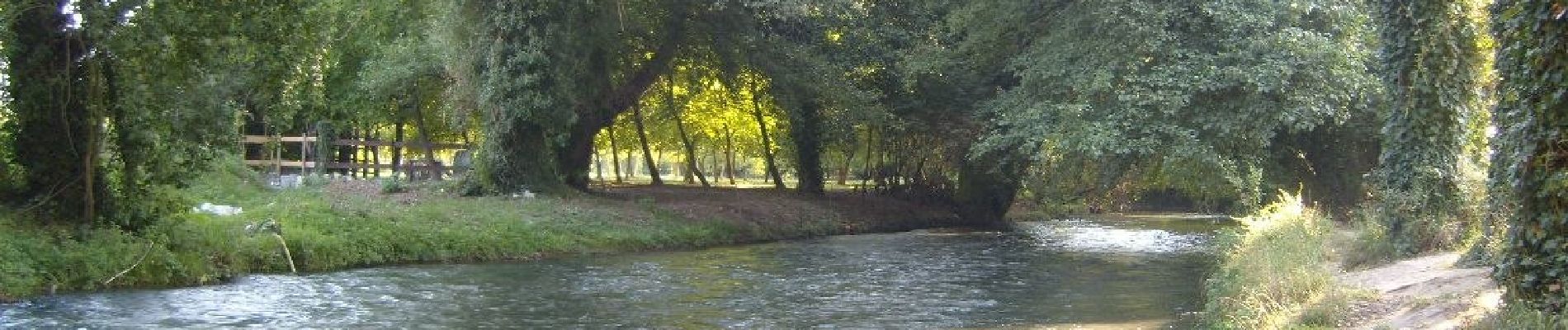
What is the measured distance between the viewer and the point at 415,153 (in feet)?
205

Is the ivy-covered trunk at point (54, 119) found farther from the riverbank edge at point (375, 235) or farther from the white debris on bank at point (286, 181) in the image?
the white debris on bank at point (286, 181)

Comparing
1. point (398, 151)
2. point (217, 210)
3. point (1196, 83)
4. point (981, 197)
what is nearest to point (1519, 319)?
point (1196, 83)

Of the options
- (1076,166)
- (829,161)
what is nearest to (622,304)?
(1076,166)

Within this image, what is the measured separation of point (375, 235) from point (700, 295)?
761 cm

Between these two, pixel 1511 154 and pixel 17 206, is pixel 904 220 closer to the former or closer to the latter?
pixel 17 206

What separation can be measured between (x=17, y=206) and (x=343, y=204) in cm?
781

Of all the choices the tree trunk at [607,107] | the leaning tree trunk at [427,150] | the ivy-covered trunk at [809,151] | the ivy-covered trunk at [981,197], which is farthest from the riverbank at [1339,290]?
the leaning tree trunk at [427,150]

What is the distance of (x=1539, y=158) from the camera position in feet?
30.6

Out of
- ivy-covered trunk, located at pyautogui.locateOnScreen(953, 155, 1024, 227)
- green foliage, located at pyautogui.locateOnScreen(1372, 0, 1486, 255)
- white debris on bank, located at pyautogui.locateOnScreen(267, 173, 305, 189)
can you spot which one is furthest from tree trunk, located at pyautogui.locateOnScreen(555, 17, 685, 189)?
green foliage, located at pyautogui.locateOnScreen(1372, 0, 1486, 255)

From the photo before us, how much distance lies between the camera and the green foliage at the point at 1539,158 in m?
9.00

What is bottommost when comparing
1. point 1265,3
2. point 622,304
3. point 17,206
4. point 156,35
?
point 622,304

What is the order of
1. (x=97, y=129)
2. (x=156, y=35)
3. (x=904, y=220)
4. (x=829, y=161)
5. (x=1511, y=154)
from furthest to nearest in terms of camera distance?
(x=829, y=161) → (x=904, y=220) → (x=97, y=129) → (x=156, y=35) → (x=1511, y=154)

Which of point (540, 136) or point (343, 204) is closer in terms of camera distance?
point (343, 204)

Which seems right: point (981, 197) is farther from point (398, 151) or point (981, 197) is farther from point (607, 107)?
point (398, 151)
